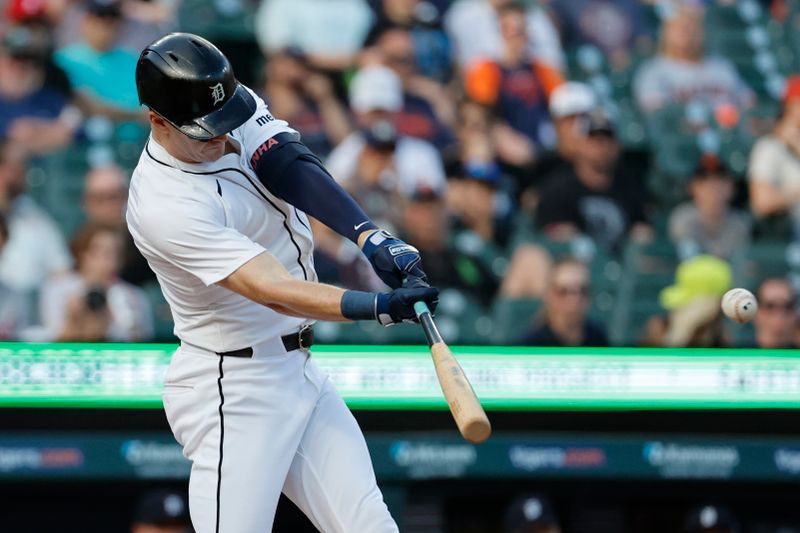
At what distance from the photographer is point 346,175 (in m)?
6.11

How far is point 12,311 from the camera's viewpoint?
550cm

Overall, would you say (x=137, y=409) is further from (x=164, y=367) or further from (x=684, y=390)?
(x=684, y=390)

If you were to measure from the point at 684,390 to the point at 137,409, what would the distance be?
2255 mm

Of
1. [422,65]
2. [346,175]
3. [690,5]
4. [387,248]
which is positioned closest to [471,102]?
[422,65]

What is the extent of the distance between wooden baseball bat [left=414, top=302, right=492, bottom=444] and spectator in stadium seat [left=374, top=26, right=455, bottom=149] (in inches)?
145

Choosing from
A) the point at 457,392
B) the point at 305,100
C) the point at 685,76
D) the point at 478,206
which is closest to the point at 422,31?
the point at 305,100

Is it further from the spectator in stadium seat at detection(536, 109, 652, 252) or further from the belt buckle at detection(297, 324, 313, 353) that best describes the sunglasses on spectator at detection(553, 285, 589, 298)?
the belt buckle at detection(297, 324, 313, 353)

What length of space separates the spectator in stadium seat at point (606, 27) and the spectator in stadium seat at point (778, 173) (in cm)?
95

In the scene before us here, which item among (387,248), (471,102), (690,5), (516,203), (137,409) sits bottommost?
(137,409)

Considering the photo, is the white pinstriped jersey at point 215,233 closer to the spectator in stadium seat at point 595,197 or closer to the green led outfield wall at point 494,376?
the green led outfield wall at point 494,376

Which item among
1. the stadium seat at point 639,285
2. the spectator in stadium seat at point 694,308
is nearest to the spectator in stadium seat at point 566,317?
Answer: the stadium seat at point 639,285

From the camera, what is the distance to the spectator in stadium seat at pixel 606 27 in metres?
7.34

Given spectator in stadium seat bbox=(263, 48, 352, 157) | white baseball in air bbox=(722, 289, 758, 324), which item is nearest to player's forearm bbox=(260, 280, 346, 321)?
white baseball in air bbox=(722, 289, 758, 324)

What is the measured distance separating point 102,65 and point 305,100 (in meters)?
0.94
